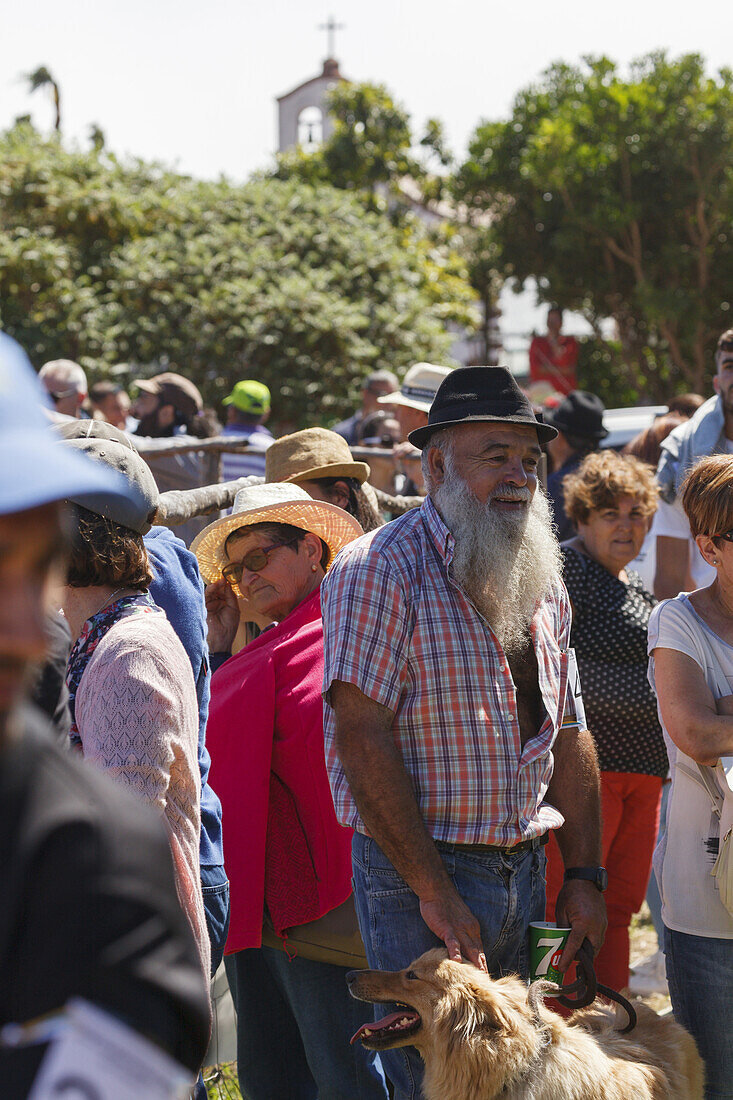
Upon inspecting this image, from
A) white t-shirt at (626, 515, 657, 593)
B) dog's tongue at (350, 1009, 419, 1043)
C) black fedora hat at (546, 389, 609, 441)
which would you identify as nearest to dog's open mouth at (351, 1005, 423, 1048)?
dog's tongue at (350, 1009, 419, 1043)

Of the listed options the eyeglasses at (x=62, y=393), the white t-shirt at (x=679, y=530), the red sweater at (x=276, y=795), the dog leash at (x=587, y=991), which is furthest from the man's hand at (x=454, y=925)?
the eyeglasses at (x=62, y=393)

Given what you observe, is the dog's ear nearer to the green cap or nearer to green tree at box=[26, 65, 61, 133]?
the green cap

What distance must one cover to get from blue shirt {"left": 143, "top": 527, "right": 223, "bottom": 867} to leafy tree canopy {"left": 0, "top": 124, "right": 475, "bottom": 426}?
11.5 metres

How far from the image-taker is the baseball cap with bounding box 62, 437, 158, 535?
227 centimetres

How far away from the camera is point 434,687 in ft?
8.55

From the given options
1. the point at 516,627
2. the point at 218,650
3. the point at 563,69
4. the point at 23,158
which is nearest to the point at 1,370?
the point at 516,627

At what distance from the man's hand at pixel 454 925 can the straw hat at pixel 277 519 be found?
129cm

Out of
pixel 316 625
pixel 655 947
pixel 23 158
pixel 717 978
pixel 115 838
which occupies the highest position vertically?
pixel 23 158

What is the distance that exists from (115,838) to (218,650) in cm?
278

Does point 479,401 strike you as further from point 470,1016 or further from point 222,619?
point 470,1016

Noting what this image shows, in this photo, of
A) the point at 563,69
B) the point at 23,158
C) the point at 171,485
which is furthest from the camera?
the point at 563,69

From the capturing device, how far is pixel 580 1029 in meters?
2.67

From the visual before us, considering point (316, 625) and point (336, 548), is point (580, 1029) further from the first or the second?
point (336, 548)

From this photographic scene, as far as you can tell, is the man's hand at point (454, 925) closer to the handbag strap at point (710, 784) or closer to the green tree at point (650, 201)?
the handbag strap at point (710, 784)
